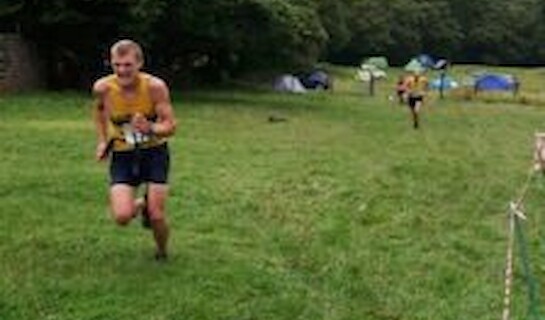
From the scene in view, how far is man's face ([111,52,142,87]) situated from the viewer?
9.99 m

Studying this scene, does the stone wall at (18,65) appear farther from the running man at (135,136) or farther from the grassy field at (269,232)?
the running man at (135,136)

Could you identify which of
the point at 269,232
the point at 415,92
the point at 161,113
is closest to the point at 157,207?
the point at 161,113

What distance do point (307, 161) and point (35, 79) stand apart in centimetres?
1800

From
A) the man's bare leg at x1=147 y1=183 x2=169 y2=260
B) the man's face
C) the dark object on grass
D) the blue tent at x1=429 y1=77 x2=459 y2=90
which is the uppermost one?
the man's face

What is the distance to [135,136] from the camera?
33.5ft

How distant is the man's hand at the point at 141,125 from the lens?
33.2 feet

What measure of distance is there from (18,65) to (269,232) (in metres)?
23.5

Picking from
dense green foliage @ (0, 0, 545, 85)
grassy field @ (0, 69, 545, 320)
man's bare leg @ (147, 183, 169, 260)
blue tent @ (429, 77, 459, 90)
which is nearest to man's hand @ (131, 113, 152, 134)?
man's bare leg @ (147, 183, 169, 260)

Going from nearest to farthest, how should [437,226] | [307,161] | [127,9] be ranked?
1. [437,226]
2. [307,161]
3. [127,9]

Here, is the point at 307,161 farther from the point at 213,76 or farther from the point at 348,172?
the point at 213,76

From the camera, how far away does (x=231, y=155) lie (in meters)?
21.0

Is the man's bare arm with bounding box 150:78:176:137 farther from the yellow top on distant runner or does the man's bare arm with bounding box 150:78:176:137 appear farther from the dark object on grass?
the dark object on grass

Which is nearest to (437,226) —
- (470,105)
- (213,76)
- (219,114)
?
(219,114)

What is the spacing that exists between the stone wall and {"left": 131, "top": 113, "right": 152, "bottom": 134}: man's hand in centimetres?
2386
